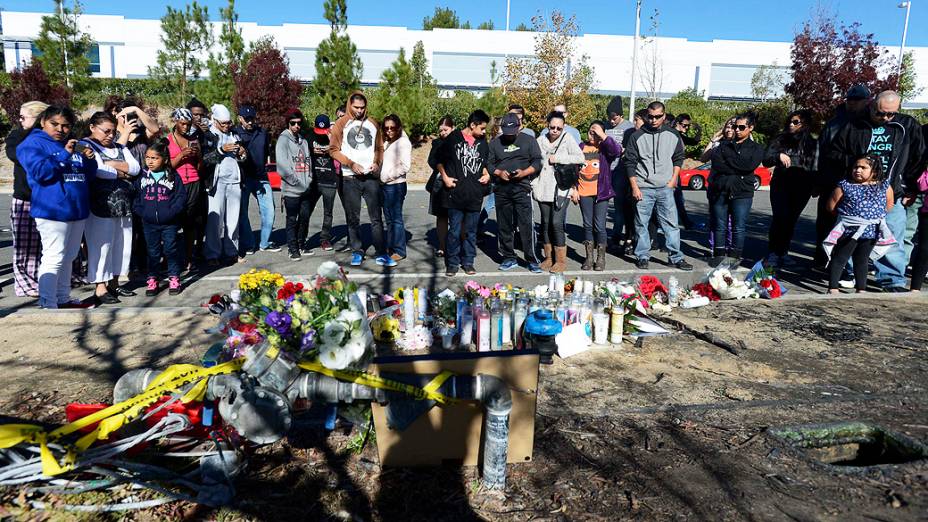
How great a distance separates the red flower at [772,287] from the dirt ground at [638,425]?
2.26ft

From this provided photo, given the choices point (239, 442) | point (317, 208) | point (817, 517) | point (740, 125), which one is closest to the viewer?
point (817, 517)

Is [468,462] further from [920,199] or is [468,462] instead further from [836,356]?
[920,199]

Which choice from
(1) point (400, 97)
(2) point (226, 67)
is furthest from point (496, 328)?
(2) point (226, 67)

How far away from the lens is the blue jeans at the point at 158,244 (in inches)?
257

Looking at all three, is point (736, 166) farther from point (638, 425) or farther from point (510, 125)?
point (638, 425)

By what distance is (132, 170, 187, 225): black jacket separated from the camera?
6.46 meters

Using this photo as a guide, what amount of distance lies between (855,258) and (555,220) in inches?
129

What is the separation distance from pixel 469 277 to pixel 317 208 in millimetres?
6645

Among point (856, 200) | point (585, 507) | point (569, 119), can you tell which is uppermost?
point (569, 119)

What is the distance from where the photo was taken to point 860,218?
6.60 m

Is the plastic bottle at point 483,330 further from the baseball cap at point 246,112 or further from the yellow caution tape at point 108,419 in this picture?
the baseball cap at point 246,112

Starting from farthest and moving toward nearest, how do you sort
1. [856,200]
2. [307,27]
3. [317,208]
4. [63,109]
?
[307,27]
[317,208]
[856,200]
[63,109]

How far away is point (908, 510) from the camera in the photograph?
3000mm

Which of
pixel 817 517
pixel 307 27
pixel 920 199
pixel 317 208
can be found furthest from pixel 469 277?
pixel 307 27
